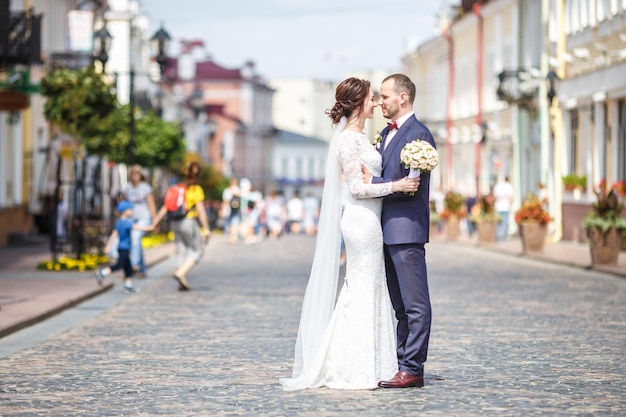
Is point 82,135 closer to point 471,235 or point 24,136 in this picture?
point 24,136

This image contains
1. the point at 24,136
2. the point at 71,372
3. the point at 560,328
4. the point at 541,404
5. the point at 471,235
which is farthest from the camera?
the point at 471,235

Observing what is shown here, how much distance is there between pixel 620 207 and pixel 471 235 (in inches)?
852

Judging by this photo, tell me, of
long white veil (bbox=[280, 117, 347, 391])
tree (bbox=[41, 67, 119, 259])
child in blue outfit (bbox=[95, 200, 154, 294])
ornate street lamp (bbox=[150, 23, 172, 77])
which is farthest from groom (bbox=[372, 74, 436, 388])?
ornate street lamp (bbox=[150, 23, 172, 77])

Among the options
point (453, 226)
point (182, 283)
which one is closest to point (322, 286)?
point (182, 283)

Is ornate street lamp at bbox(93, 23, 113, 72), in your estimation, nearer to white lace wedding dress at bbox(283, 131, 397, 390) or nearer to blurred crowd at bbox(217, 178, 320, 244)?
white lace wedding dress at bbox(283, 131, 397, 390)

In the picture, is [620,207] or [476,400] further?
[620,207]

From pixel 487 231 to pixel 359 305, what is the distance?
98.1 feet

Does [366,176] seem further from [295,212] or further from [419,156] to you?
[295,212]

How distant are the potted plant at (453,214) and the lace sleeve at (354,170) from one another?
3525 centimetres

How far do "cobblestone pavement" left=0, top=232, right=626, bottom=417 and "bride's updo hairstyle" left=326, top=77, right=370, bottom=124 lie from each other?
74.0 inches

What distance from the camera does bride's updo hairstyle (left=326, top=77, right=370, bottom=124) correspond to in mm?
10289

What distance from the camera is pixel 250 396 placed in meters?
9.94

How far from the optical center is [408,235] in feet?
33.4

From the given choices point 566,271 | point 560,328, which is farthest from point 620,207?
point 560,328
